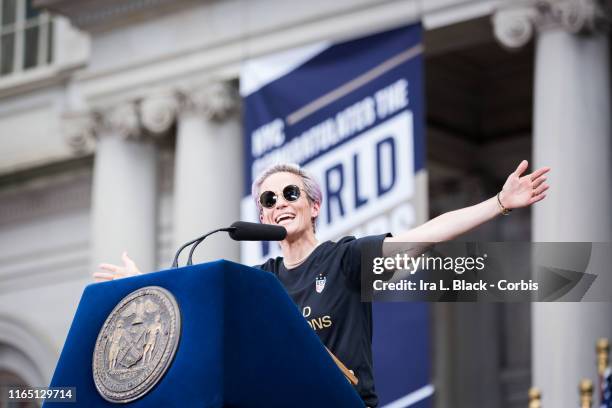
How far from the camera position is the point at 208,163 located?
40.9 ft

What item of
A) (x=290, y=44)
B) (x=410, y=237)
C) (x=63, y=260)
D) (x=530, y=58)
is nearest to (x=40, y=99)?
(x=63, y=260)

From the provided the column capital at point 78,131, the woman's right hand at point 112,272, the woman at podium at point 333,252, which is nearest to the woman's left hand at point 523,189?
the woman at podium at point 333,252

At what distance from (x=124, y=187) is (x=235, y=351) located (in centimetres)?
1040

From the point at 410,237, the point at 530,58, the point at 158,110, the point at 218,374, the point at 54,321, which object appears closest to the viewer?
the point at 218,374

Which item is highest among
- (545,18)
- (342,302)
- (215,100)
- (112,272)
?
(215,100)

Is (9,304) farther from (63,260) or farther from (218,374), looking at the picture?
(218,374)

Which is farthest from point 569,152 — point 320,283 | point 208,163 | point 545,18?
point 320,283

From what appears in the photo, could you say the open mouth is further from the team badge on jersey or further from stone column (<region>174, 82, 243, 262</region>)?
stone column (<region>174, 82, 243, 262</region>)

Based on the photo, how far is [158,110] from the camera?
12.9 meters

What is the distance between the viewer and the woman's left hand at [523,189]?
346cm

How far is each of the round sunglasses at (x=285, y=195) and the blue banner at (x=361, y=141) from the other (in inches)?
229

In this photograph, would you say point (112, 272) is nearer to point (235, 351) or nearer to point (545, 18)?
point (235, 351)

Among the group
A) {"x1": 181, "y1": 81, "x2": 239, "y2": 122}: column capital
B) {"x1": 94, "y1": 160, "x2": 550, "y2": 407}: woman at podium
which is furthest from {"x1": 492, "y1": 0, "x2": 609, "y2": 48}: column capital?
{"x1": 94, "y1": 160, "x2": 550, "y2": 407}: woman at podium

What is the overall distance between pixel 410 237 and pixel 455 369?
37.1 ft
